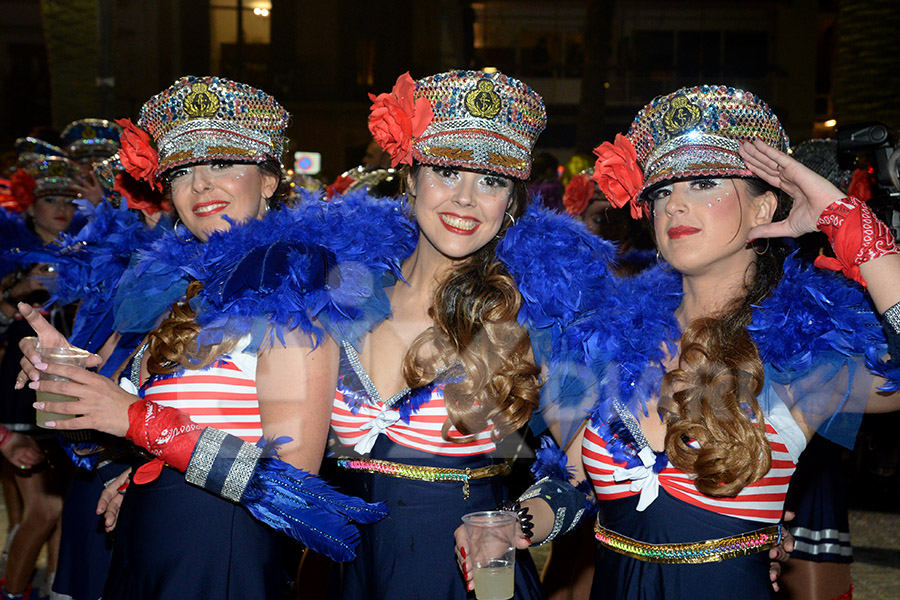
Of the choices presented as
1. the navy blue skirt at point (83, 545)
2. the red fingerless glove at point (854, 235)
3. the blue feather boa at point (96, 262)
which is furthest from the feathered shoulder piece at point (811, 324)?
the navy blue skirt at point (83, 545)

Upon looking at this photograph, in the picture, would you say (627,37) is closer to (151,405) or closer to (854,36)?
(854,36)

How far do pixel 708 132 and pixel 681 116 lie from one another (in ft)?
0.26

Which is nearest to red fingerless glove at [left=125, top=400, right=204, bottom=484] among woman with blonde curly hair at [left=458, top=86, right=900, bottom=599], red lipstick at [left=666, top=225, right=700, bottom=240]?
woman with blonde curly hair at [left=458, top=86, right=900, bottom=599]

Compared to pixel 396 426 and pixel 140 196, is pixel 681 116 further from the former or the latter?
pixel 140 196

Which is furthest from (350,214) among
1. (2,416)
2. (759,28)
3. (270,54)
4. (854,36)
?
(759,28)

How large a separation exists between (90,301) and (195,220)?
715 mm

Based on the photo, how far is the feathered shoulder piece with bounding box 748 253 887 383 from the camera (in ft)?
6.32

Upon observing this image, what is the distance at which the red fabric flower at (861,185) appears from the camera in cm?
321

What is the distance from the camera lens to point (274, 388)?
1.98 metres

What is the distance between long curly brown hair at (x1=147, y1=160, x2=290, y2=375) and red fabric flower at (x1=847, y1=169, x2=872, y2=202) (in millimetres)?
2412

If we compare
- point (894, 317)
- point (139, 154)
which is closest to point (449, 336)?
point (894, 317)

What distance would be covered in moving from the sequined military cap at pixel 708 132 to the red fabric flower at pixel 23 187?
395cm

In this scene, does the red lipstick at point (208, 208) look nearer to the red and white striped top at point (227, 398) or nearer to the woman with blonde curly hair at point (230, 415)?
the woman with blonde curly hair at point (230, 415)

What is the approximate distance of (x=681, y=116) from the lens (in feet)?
6.93
